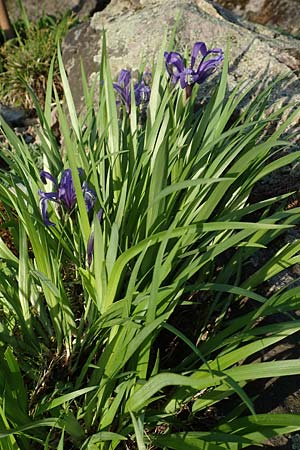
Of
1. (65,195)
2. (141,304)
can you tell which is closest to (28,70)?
(65,195)

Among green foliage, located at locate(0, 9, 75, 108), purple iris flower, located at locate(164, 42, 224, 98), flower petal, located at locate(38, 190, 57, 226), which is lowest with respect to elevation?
green foliage, located at locate(0, 9, 75, 108)

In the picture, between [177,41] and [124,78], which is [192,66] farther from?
[177,41]

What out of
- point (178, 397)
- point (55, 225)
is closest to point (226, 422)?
point (178, 397)

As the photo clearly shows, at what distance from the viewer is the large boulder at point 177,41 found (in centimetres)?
282

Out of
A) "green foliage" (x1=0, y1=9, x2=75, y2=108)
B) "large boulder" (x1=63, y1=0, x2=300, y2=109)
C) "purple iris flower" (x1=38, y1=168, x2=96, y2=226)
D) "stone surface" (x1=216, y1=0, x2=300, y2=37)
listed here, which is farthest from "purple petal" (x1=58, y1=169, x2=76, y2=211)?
"stone surface" (x1=216, y1=0, x2=300, y2=37)

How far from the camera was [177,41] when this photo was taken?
2846 mm

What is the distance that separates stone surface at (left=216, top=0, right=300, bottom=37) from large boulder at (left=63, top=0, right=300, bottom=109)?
258 cm

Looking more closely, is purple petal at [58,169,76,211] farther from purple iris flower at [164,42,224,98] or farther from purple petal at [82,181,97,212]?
purple iris flower at [164,42,224,98]

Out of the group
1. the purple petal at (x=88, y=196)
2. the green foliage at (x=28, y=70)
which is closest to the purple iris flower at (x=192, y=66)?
the purple petal at (x=88, y=196)

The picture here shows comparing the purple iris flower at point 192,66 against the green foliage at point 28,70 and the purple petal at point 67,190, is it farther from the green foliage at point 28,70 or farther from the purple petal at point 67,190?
the green foliage at point 28,70

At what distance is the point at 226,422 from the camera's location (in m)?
1.41

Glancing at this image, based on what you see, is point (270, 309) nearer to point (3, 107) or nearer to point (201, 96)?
point (201, 96)

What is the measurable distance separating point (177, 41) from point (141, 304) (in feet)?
6.24

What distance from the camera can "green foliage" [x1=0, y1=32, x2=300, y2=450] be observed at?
127cm
